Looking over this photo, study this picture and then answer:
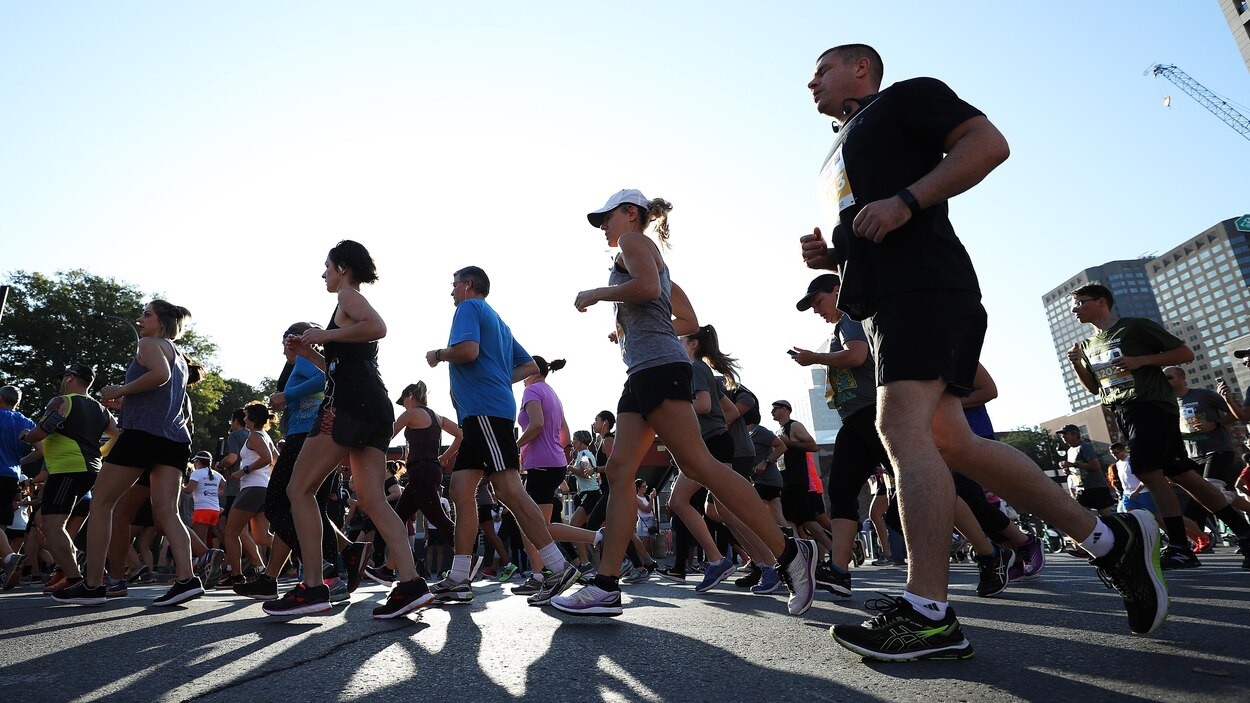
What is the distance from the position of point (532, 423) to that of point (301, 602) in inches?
126

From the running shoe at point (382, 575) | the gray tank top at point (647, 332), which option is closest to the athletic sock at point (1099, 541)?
the gray tank top at point (647, 332)

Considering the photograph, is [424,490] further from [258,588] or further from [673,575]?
[673,575]

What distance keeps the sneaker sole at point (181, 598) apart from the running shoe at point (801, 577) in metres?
4.03

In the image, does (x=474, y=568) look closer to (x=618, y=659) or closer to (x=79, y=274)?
(x=618, y=659)

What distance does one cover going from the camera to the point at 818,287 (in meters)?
5.62

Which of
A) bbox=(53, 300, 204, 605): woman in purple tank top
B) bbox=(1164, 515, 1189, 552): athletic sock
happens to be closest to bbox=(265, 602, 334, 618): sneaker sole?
bbox=(53, 300, 204, 605): woman in purple tank top

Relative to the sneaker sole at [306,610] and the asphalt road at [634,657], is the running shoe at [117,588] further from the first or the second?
the sneaker sole at [306,610]

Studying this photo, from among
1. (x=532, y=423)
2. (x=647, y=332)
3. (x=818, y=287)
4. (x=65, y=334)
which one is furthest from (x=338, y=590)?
(x=65, y=334)

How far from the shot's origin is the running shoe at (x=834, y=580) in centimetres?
474

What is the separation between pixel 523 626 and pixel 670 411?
127cm

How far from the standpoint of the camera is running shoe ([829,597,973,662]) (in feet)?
7.48

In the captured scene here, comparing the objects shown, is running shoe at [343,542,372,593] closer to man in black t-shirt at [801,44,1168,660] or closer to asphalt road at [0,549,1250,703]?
asphalt road at [0,549,1250,703]

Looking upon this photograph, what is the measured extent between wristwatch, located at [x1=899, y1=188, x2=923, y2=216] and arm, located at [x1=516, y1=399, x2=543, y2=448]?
5.05 m

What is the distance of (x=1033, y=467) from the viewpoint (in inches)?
108
